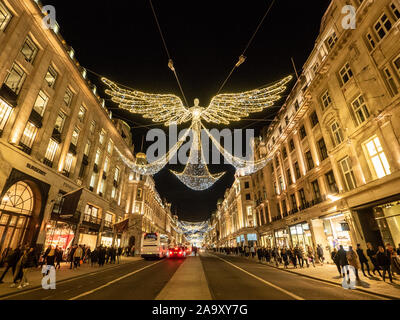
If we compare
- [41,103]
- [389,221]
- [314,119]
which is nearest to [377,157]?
[389,221]

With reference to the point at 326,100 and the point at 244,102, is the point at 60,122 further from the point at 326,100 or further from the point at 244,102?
the point at 326,100

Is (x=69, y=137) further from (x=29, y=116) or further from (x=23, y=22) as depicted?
(x=23, y=22)

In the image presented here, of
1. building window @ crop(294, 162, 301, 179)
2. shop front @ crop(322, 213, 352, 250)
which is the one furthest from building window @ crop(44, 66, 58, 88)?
shop front @ crop(322, 213, 352, 250)

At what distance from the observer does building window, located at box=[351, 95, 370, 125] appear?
1446cm

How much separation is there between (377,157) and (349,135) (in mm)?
2632

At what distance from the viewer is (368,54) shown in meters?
13.7

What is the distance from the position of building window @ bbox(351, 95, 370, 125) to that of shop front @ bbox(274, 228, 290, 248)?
59.5 ft

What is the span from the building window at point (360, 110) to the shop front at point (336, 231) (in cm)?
818

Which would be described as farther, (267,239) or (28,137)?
(267,239)

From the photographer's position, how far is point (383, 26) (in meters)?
12.9

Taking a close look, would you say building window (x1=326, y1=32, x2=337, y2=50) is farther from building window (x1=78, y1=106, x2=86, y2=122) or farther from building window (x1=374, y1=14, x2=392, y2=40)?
building window (x1=78, y1=106, x2=86, y2=122)

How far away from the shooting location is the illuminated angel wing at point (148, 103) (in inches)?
457
